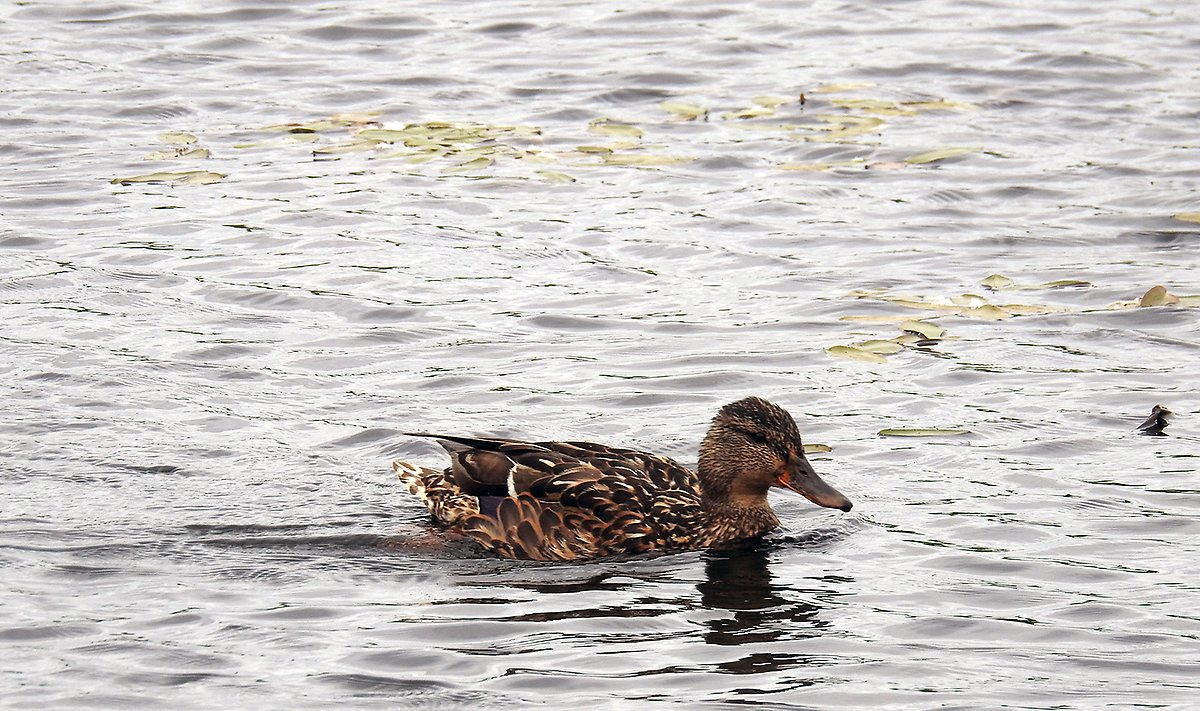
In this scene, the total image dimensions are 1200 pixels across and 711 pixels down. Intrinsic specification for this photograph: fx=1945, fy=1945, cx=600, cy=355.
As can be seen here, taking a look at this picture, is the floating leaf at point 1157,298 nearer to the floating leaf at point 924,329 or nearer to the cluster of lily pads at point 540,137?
the floating leaf at point 924,329

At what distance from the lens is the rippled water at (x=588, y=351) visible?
8.54 meters

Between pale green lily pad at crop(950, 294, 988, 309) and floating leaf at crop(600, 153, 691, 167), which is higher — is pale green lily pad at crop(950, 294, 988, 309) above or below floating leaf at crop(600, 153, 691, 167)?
below

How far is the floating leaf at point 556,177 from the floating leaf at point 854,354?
4.54m

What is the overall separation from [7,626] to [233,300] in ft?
17.7

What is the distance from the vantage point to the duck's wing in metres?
9.95

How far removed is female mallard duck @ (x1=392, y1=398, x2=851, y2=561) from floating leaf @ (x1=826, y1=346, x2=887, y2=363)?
239 centimetres

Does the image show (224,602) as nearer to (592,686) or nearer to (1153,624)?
(592,686)

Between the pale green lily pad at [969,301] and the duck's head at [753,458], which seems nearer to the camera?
the duck's head at [753,458]

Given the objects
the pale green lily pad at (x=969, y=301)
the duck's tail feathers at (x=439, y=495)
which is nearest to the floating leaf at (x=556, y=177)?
the pale green lily pad at (x=969, y=301)

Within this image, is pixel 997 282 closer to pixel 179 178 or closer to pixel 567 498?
pixel 567 498

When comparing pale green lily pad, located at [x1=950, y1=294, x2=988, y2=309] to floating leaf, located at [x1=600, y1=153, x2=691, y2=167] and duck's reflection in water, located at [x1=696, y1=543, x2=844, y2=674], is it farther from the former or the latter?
floating leaf, located at [x1=600, y1=153, x2=691, y2=167]

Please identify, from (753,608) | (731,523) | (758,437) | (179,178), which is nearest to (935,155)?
(179,178)

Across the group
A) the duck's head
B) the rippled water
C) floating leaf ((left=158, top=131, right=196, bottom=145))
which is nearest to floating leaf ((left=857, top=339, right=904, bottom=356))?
the rippled water

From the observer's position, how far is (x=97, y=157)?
17.2m
